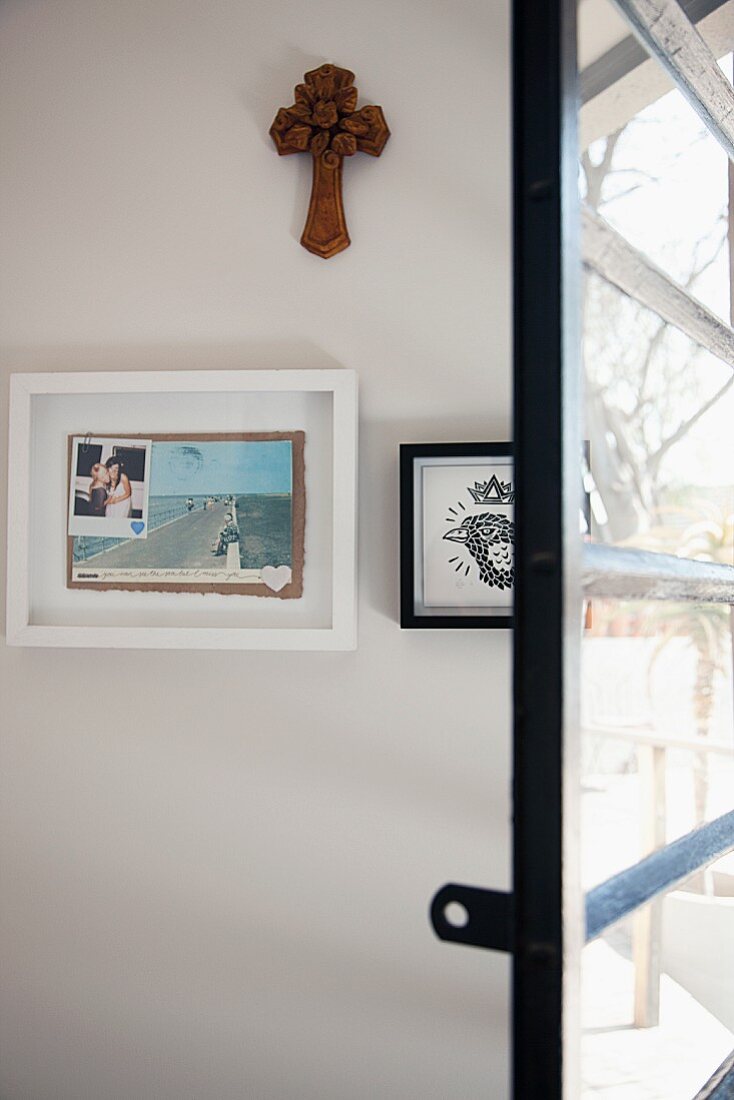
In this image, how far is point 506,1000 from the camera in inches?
56.5

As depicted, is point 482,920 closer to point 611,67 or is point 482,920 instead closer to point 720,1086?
point 720,1086

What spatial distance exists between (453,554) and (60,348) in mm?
691

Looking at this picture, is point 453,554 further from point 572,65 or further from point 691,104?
point 572,65

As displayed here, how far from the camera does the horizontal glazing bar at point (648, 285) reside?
2.08 feet

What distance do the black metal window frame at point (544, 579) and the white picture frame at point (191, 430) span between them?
86cm

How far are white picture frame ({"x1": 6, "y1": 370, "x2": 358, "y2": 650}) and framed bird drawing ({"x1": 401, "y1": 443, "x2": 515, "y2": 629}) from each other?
84mm

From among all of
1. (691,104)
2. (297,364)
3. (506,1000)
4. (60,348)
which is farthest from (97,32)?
(506,1000)

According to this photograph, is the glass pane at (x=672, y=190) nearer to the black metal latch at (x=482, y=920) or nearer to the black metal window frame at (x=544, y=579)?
the black metal window frame at (x=544, y=579)

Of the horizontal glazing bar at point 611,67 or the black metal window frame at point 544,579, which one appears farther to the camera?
the horizontal glazing bar at point 611,67

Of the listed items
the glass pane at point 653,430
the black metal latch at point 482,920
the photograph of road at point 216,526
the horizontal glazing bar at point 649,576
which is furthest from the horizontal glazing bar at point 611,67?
the photograph of road at point 216,526

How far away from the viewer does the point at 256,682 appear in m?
1.50

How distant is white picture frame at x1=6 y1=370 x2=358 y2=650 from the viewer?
1.44 m

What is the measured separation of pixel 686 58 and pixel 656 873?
62cm

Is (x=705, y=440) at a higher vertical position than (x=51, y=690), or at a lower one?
higher
